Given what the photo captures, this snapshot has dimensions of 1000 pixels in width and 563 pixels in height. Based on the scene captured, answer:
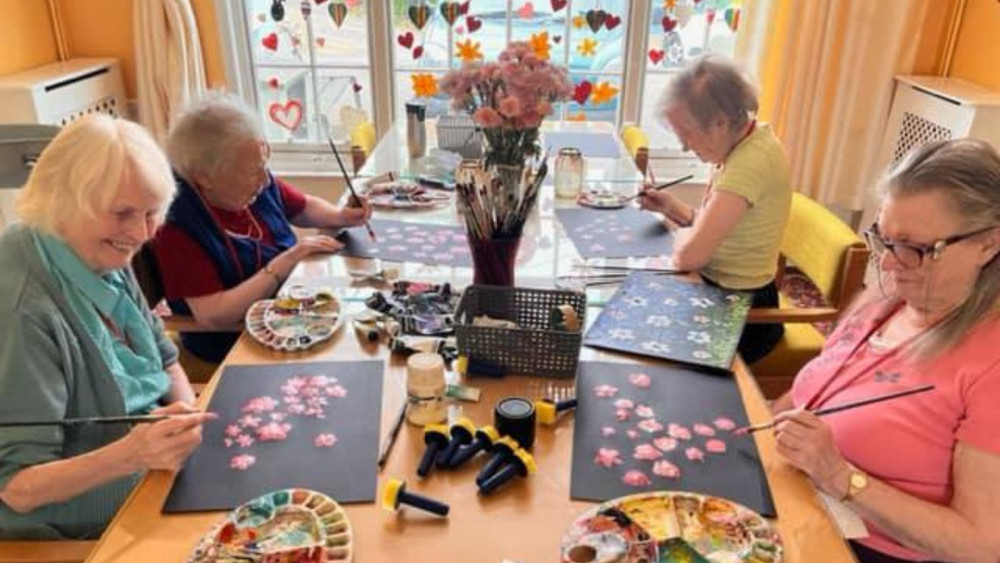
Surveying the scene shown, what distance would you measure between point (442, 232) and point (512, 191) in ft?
1.91

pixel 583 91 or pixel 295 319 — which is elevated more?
pixel 583 91

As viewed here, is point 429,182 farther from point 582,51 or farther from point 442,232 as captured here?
point 582,51

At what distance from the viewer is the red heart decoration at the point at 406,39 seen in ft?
11.7

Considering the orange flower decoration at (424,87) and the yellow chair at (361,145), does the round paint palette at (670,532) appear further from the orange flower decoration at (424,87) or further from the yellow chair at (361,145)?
the orange flower decoration at (424,87)

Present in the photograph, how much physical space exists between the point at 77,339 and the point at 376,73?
272 centimetres

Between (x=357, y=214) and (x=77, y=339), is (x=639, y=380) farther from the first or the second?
(x=357, y=214)

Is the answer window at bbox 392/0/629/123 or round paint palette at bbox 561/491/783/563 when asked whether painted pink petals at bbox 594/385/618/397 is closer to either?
→ round paint palette at bbox 561/491/783/563

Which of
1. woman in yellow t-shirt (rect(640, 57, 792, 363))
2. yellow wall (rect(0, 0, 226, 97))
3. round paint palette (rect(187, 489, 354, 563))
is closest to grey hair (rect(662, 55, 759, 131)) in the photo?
woman in yellow t-shirt (rect(640, 57, 792, 363))

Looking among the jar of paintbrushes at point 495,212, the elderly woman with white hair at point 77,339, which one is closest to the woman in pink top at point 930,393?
the jar of paintbrushes at point 495,212

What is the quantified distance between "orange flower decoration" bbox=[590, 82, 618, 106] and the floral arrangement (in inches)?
79.4

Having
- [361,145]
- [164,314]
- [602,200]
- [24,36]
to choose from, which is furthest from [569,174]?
[24,36]

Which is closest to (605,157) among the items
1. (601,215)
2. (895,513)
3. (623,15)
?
(601,215)

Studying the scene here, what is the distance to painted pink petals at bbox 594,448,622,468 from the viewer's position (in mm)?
1058

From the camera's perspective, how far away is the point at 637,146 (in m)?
2.91
